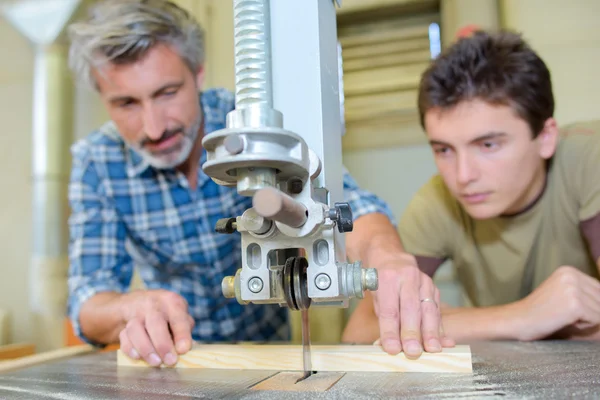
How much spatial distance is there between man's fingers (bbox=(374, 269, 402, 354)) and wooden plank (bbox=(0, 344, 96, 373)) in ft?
2.22

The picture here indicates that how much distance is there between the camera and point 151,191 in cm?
139

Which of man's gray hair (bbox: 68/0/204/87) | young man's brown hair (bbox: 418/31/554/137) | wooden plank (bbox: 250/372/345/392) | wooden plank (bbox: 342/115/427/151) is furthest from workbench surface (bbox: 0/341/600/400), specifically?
wooden plank (bbox: 342/115/427/151)

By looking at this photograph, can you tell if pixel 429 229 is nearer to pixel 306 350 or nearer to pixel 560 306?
pixel 560 306

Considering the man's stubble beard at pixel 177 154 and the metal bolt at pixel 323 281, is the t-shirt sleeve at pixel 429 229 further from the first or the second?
the metal bolt at pixel 323 281

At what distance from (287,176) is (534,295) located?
72cm

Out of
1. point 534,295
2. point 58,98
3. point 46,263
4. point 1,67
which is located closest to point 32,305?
point 46,263

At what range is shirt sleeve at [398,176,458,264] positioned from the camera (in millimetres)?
1414

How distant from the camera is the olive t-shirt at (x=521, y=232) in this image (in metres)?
1.29

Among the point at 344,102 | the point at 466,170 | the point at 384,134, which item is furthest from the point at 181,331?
the point at 384,134

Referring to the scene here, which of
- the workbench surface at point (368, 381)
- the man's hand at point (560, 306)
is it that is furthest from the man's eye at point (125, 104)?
the man's hand at point (560, 306)

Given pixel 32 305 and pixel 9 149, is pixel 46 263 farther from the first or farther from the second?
pixel 9 149

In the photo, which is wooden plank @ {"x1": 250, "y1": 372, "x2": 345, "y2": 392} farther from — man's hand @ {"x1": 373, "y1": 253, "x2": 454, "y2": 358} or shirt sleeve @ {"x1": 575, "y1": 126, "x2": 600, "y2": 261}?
shirt sleeve @ {"x1": 575, "y1": 126, "x2": 600, "y2": 261}

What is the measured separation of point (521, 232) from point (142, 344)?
3.26 feet

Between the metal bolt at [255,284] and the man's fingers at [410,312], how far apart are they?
0.88ft
